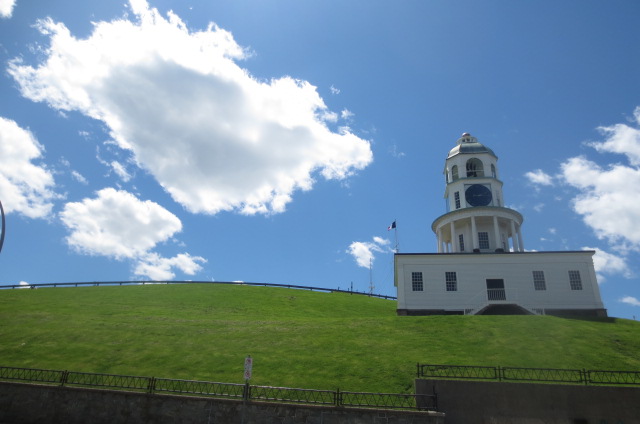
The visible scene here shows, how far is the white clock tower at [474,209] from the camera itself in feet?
148

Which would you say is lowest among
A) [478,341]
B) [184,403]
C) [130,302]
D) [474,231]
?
[184,403]

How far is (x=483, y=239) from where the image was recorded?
46594mm

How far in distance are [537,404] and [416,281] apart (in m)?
23.5

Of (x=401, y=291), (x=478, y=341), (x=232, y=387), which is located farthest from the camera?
(x=401, y=291)

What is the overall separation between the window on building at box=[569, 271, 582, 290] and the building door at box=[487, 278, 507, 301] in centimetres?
588

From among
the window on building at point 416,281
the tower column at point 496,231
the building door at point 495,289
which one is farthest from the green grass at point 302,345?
the tower column at point 496,231

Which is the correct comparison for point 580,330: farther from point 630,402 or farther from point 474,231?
point 474,231

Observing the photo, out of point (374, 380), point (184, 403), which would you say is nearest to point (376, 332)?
point (374, 380)

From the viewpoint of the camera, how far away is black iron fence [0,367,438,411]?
18.0 metres

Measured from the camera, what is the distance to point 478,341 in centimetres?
2709

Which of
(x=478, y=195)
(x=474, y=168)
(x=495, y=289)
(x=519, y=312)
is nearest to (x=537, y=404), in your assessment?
(x=519, y=312)

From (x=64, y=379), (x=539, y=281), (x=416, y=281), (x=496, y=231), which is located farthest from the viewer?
(x=496, y=231)

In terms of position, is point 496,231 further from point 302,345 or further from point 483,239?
point 302,345

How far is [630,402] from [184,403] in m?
18.4
